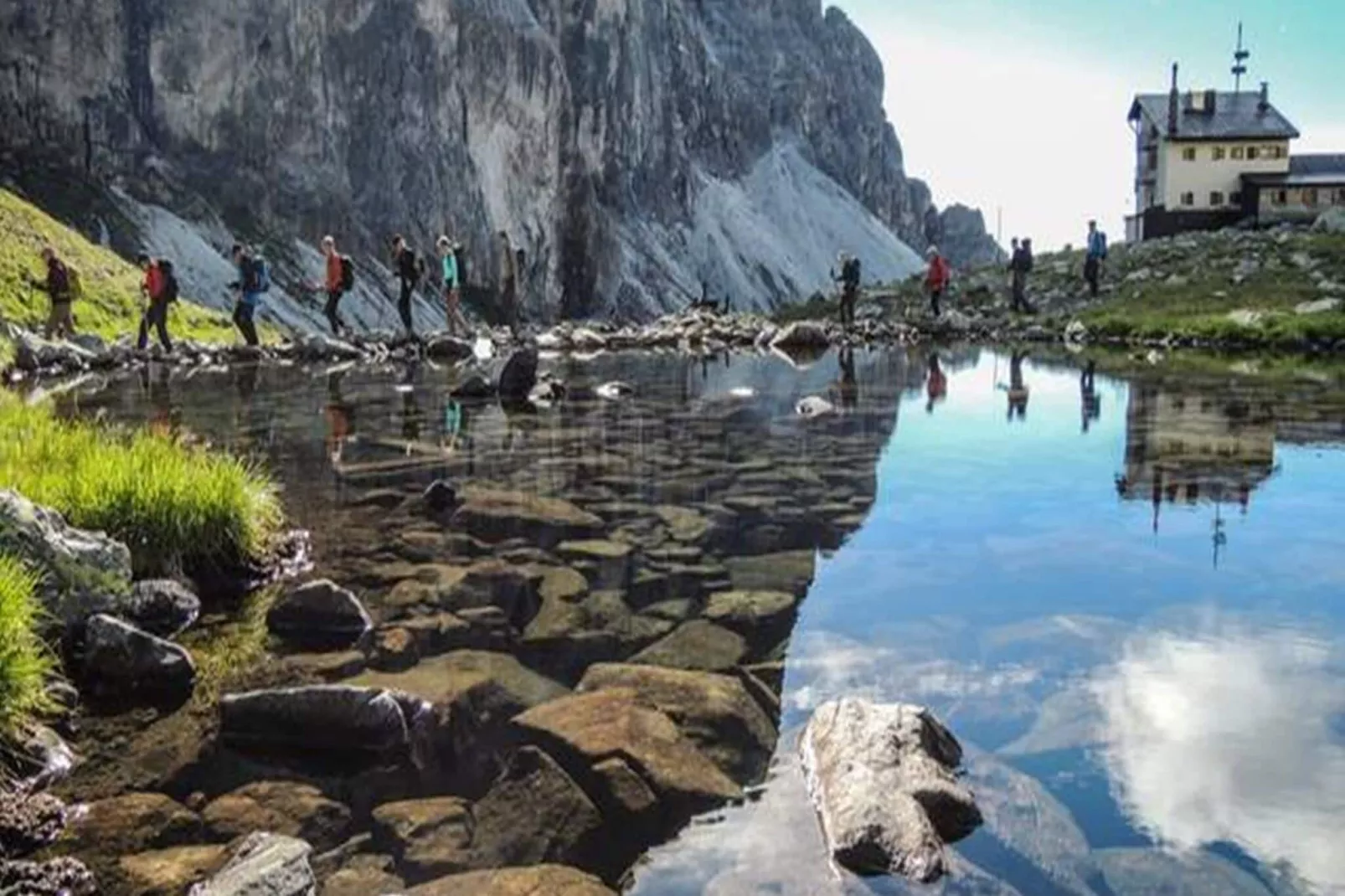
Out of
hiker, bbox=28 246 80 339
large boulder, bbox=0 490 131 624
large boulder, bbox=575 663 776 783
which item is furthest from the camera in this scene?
hiker, bbox=28 246 80 339

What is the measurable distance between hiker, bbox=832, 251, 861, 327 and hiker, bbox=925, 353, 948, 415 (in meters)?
16.6

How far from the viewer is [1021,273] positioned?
62.3 meters

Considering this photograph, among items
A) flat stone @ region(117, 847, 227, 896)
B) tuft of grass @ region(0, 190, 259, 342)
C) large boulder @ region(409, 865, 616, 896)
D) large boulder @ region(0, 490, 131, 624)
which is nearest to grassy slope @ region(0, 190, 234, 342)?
tuft of grass @ region(0, 190, 259, 342)

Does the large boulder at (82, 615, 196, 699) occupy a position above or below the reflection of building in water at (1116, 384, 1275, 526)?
below

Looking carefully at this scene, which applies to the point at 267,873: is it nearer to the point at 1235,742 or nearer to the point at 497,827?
the point at 497,827

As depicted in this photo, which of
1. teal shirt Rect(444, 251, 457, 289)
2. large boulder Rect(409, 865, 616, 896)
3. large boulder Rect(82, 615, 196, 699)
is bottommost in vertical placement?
large boulder Rect(409, 865, 616, 896)

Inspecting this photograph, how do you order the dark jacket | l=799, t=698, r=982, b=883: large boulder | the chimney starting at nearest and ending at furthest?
1. l=799, t=698, r=982, b=883: large boulder
2. the dark jacket
3. the chimney

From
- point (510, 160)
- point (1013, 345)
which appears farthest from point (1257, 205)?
point (510, 160)

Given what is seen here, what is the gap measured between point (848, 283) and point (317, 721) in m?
53.2

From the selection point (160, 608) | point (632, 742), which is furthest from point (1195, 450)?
point (160, 608)

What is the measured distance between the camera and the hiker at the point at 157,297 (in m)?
42.9

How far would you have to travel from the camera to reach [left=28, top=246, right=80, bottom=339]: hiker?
1652 inches

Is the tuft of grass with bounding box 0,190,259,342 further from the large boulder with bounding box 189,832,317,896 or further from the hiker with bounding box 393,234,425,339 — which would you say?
the large boulder with bounding box 189,832,317,896

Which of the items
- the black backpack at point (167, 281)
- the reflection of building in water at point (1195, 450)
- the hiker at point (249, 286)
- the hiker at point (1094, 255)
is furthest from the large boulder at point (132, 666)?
the hiker at point (1094, 255)
